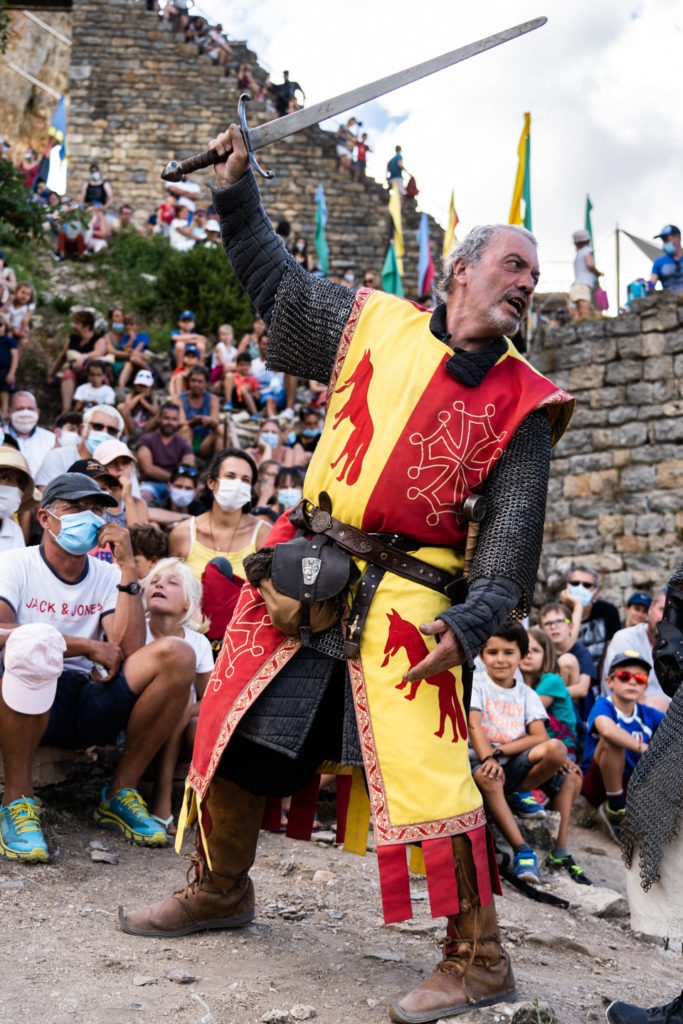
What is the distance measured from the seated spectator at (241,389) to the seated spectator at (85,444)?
175 inches

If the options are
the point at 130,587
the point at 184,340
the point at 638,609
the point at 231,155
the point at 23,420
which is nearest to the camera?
the point at 231,155

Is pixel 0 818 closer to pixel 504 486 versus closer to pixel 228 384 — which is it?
pixel 504 486

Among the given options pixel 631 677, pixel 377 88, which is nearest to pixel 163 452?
pixel 631 677

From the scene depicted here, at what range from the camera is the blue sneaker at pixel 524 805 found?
523 centimetres

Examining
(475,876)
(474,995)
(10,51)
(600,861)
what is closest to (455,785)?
(475,876)

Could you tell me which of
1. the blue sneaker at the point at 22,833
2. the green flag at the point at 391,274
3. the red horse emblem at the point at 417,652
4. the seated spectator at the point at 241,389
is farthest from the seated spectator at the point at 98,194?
the red horse emblem at the point at 417,652

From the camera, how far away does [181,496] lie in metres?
7.90

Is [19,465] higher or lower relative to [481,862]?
higher

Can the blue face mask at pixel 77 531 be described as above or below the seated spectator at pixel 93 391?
below

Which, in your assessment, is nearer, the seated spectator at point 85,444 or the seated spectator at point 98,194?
the seated spectator at point 85,444

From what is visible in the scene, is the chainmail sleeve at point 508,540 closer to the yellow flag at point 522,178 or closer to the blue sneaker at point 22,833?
the blue sneaker at point 22,833

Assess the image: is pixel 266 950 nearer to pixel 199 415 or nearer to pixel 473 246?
pixel 473 246

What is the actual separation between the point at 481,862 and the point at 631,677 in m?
3.45

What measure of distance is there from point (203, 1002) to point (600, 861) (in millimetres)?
3352
